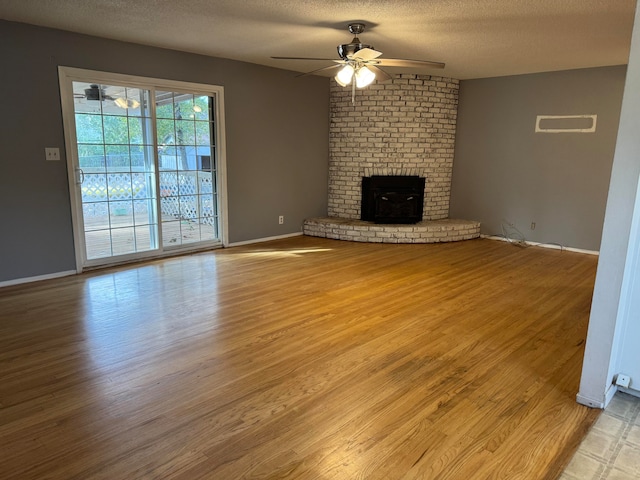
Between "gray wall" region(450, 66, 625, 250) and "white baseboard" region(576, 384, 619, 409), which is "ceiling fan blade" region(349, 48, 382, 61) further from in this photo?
"gray wall" region(450, 66, 625, 250)

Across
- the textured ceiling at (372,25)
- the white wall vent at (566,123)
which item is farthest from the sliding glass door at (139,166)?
the white wall vent at (566,123)

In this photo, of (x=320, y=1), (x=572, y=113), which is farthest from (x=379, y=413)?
(x=572, y=113)

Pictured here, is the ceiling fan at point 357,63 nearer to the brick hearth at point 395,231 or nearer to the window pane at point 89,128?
the window pane at point 89,128

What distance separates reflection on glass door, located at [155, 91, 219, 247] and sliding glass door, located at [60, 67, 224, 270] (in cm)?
1

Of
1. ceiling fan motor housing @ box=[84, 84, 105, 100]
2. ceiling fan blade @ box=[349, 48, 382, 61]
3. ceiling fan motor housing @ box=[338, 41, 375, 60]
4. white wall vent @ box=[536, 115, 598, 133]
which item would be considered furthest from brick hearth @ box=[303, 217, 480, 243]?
ceiling fan motor housing @ box=[84, 84, 105, 100]

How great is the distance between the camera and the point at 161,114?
5.15m

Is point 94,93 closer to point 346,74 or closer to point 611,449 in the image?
point 346,74

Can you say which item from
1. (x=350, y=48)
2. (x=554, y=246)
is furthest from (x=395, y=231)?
(x=350, y=48)

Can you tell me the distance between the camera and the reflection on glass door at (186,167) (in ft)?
17.2

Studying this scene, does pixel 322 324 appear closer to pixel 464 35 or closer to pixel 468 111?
pixel 464 35

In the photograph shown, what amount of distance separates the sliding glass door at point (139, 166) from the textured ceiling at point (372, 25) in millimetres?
609

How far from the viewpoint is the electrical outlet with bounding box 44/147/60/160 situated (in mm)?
4254

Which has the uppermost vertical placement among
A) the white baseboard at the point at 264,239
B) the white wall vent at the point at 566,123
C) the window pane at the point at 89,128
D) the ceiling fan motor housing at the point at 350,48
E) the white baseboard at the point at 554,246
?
the ceiling fan motor housing at the point at 350,48

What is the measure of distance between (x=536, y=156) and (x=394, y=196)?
2052 mm
